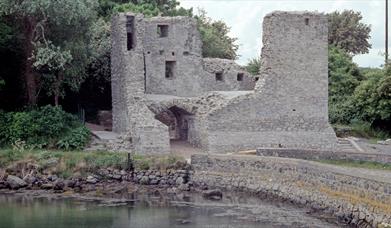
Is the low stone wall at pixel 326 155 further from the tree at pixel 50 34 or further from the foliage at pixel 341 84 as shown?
the foliage at pixel 341 84

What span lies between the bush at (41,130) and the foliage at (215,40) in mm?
17091

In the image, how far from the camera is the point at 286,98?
34.6 m

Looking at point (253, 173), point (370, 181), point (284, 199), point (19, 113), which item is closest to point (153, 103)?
point (19, 113)

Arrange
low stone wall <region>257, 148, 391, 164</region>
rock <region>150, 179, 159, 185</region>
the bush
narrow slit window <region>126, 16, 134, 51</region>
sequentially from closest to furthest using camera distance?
low stone wall <region>257, 148, 391, 164</region>, rock <region>150, 179, 159, 185</region>, the bush, narrow slit window <region>126, 16, 134, 51</region>

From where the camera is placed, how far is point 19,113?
33125 mm

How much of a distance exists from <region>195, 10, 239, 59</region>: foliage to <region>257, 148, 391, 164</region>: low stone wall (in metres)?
19.4

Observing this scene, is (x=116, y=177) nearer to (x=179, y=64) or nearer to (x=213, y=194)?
(x=213, y=194)

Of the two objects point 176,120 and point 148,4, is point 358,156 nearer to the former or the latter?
point 176,120

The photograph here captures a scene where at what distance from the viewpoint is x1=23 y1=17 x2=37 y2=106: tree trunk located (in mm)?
34594

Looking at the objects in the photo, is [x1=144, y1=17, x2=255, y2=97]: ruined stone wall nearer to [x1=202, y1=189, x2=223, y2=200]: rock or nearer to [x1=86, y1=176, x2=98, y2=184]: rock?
[x1=86, y1=176, x2=98, y2=184]: rock

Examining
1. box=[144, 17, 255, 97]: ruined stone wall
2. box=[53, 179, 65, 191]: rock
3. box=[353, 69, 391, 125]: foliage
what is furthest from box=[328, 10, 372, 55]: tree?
box=[53, 179, 65, 191]: rock

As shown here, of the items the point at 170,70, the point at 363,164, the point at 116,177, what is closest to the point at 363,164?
the point at 363,164

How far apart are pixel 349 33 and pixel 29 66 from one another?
32.8m

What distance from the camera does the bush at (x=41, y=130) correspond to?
106 feet
